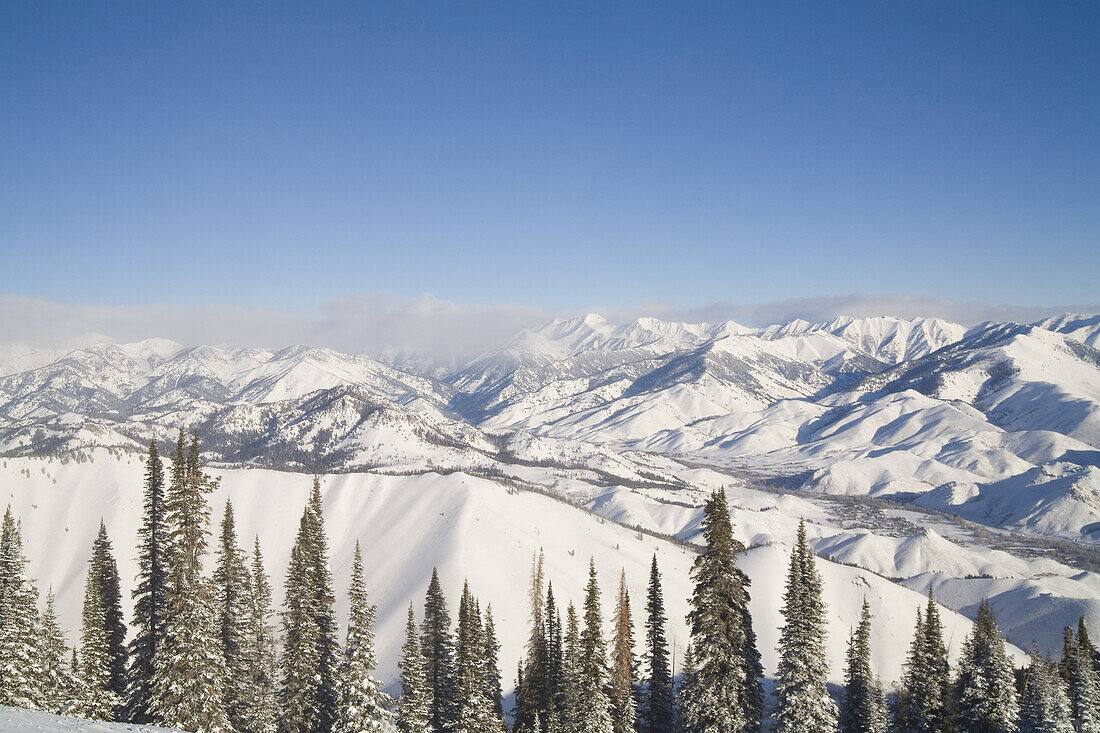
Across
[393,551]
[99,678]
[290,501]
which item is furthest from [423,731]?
[290,501]

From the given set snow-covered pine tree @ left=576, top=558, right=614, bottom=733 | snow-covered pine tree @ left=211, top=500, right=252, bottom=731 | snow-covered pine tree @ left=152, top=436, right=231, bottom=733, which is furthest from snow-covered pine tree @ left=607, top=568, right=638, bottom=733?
snow-covered pine tree @ left=211, top=500, right=252, bottom=731

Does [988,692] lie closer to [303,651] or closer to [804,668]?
[804,668]

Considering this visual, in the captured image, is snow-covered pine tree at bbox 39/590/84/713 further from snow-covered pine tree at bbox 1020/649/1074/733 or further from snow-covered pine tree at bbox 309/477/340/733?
snow-covered pine tree at bbox 1020/649/1074/733

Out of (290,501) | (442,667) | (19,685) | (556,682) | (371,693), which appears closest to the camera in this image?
(19,685)

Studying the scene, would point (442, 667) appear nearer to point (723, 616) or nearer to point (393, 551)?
point (723, 616)

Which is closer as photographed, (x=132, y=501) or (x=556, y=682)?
(x=556, y=682)

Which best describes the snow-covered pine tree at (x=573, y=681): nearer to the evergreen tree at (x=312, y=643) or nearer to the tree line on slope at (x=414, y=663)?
the tree line on slope at (x=414, y=663)

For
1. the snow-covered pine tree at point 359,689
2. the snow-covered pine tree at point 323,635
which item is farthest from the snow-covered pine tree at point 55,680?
the snow-covered pine tree at point 359,689
